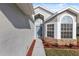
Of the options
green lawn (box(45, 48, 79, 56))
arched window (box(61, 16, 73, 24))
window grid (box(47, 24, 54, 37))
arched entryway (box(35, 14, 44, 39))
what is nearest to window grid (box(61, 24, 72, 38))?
arched window (box(61, 16, 73, 24))

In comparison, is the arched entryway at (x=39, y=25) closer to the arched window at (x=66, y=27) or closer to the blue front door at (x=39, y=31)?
the blue front door at (x=39, y=31)

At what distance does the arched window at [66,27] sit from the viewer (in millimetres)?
4602

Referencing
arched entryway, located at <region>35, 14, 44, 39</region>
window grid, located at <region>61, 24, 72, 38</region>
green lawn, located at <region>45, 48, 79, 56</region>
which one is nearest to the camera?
arched entryway, located at <region>35, 14, 44, 39</region>

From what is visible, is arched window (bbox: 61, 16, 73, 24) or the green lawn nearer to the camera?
the green lawn

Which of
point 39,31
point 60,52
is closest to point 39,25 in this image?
point 39,31

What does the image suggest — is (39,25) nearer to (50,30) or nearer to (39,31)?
(39,31)

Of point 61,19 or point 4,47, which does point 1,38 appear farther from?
point 61,19

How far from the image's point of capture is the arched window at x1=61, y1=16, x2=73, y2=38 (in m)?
4.60

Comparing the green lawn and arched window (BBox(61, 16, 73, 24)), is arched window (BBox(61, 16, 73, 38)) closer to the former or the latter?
arched window (BBox(61, 16, 73, 24))

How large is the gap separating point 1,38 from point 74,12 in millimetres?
2800

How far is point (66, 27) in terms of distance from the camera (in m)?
4.68

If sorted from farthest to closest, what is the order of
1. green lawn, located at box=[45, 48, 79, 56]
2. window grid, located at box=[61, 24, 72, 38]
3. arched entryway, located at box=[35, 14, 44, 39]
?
window grid, located at box=[61, 24, 72, 38], green lawn, located at box=[45, 48, 79, 56], arched entryway, located at box=[35, 14, 44, 39]

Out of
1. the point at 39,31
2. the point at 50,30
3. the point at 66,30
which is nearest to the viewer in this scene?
the point at 39,31

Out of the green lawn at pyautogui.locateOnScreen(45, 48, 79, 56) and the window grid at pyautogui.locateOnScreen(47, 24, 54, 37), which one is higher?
the window grid at pyautogui.locateOnScreen(47, 24, 54, 37)
